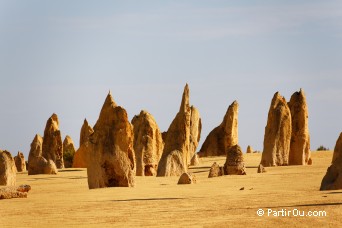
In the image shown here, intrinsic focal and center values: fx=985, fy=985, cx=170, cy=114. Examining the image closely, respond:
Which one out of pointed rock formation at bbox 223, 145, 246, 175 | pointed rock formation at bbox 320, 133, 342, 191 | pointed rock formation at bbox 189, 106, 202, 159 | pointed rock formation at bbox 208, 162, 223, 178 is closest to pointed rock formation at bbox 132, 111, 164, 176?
pointed rock formation at bbox 223, 145, 246, 175

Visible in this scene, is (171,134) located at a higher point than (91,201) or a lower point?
higher

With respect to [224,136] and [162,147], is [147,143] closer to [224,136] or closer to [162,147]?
[162,147]

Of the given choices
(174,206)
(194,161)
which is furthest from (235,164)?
(174,206)

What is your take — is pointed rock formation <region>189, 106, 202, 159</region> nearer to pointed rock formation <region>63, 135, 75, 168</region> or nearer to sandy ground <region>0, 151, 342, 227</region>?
pointed rock formation <region>63, 135, 75, 168</region>

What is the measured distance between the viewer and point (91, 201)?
834 inches

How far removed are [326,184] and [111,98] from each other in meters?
6.73

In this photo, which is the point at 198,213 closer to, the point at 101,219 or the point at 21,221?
the point at 101,219

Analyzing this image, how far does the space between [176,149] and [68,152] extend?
2440 cm

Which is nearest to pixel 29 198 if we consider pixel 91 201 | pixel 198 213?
pixel 91 201

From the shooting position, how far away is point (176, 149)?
3672 centimetres

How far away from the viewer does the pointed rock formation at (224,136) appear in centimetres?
5553

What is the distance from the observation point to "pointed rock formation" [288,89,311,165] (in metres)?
39.6

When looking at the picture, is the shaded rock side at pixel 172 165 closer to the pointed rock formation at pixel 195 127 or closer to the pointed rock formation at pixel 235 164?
the pointed rock formation at pixel 235 164

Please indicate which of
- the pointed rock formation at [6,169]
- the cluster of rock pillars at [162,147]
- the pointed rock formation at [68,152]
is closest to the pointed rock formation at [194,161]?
the cluster of rock pillars at [162,147]
